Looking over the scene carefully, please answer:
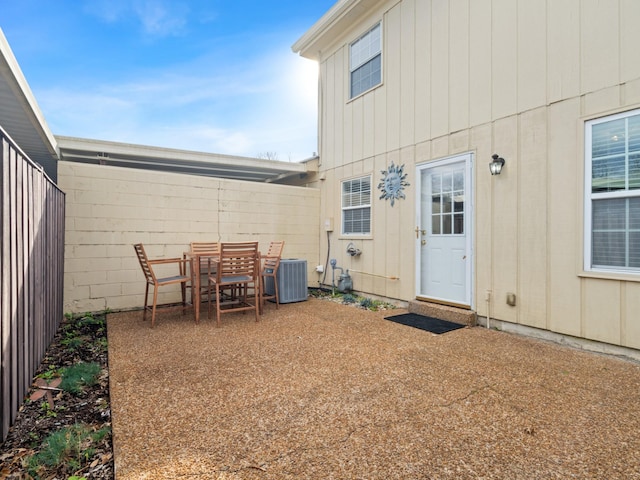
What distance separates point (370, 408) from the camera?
6.86ft

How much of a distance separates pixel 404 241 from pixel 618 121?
2.72m

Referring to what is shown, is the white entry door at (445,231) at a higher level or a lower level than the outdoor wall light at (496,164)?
lower

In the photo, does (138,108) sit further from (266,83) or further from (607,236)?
(607,236)

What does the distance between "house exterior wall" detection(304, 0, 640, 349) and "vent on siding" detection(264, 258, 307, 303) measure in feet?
3.92

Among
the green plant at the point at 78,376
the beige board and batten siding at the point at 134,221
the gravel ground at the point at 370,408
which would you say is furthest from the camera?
the beige board and batten siding at the point at 134,221

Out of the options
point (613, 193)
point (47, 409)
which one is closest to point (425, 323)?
point (613, 193)

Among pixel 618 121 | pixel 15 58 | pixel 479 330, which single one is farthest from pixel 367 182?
pixel 15 58

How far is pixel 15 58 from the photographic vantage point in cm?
229

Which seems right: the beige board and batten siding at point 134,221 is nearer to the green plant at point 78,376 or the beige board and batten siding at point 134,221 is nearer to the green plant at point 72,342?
the green plant at point 72,342

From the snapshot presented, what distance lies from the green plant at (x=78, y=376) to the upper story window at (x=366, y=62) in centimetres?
537

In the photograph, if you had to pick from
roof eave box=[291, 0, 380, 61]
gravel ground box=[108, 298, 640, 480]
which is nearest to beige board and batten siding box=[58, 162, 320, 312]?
gravel ground box=[108, 298, 640, 480]

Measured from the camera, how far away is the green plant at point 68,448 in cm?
157

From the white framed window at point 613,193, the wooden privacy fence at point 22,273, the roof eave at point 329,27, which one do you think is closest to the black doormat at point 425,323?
the white framed window at point 613,193

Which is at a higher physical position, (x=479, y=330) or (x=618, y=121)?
(x=618, y=121)
